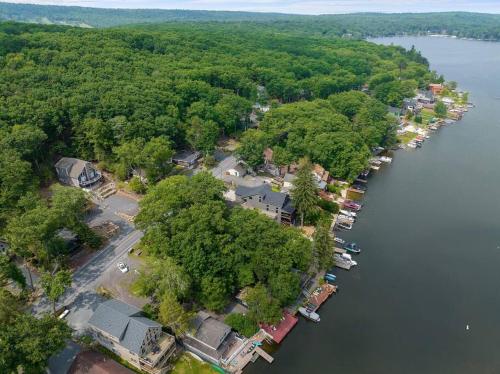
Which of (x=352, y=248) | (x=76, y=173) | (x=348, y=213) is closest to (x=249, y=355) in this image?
(x=352, y=248)

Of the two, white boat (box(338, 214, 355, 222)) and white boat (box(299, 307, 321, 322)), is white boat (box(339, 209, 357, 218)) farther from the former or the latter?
white boat (box(299, 307, 321, 322))

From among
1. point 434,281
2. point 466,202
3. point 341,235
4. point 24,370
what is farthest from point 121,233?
point 466,202

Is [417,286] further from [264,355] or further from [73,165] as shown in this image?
[73,165]

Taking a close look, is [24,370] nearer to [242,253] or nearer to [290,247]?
[242,253]

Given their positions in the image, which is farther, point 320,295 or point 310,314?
point 320,295

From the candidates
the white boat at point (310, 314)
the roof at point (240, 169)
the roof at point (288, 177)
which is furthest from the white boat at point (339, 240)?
the roof at point (240, 169)
